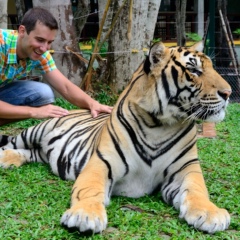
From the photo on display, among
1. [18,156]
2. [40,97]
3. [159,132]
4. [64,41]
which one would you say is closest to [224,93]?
[159,132]

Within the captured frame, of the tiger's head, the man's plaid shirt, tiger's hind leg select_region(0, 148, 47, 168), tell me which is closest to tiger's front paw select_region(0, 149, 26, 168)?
tiger's hind leg select_region(0, 148, 47, 168)

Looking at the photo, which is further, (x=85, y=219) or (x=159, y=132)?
(x=159, y=132)

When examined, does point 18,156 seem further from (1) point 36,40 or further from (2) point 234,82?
(2) point 234,82

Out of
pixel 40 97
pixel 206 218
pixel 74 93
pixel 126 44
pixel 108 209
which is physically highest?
pixel 126 44

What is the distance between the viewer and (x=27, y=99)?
5.24m

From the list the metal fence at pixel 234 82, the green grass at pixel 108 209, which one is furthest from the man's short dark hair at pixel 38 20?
the metal fence at pixel 234 82

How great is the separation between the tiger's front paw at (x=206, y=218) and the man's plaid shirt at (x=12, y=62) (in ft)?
8.13

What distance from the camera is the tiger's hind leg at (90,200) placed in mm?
2783

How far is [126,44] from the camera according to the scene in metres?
6.84

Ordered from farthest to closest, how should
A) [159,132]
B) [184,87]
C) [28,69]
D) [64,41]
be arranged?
[64,41] → [28,69] → [159,132] → [184,87]

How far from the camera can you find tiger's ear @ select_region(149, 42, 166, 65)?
3.41 m

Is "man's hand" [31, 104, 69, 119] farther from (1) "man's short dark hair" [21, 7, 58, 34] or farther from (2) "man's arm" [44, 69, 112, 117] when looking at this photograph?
(1) "man's short dark hair" [21, 7, 58, 34]

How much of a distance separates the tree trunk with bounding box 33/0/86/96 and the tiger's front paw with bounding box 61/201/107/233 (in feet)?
14.0

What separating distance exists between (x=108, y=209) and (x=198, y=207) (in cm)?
61
